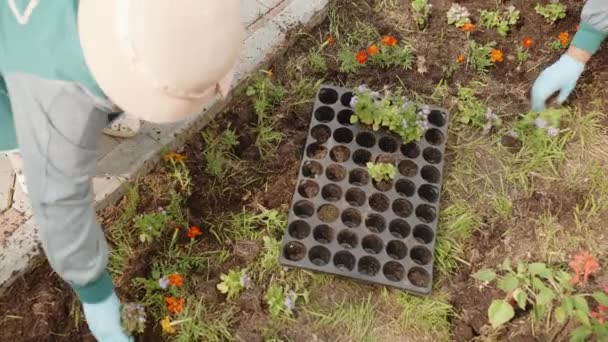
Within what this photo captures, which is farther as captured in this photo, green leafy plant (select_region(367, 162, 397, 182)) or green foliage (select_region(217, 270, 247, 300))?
green leafy plant (select_region(367, 162, 397, 182))

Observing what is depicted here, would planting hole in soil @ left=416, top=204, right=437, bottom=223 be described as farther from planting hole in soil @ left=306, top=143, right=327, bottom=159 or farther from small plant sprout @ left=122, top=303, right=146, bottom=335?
small plant sprout @ left=122, top=303, right=146, bottom=335

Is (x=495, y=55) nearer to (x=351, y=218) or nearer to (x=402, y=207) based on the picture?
(x=402, y=207)

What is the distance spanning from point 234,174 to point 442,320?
3.01ft

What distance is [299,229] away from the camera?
2074mm

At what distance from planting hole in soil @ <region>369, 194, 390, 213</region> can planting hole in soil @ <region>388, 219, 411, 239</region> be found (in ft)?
0.23

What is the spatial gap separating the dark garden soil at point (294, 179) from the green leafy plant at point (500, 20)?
0.03 m

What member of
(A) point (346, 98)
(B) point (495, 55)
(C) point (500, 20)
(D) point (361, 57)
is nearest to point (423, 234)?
(A) point (346, 98)

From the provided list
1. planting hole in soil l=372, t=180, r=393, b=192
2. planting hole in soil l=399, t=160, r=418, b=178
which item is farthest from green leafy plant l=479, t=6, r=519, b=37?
planting hole in soil l=372, t=180, r=393, b=192

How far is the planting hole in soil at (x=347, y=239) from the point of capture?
2.03m

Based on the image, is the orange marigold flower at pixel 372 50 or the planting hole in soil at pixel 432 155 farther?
the orange marigold flower at pixel 372 50

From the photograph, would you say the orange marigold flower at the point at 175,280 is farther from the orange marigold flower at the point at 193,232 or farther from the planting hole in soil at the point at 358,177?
the planting hole in soil at the point at 358,177

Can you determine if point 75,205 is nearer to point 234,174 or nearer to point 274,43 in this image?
point 234,174

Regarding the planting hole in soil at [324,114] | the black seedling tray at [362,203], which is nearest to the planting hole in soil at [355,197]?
the black seedling tray at [362,203]

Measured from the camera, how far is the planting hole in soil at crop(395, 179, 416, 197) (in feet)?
7.02
